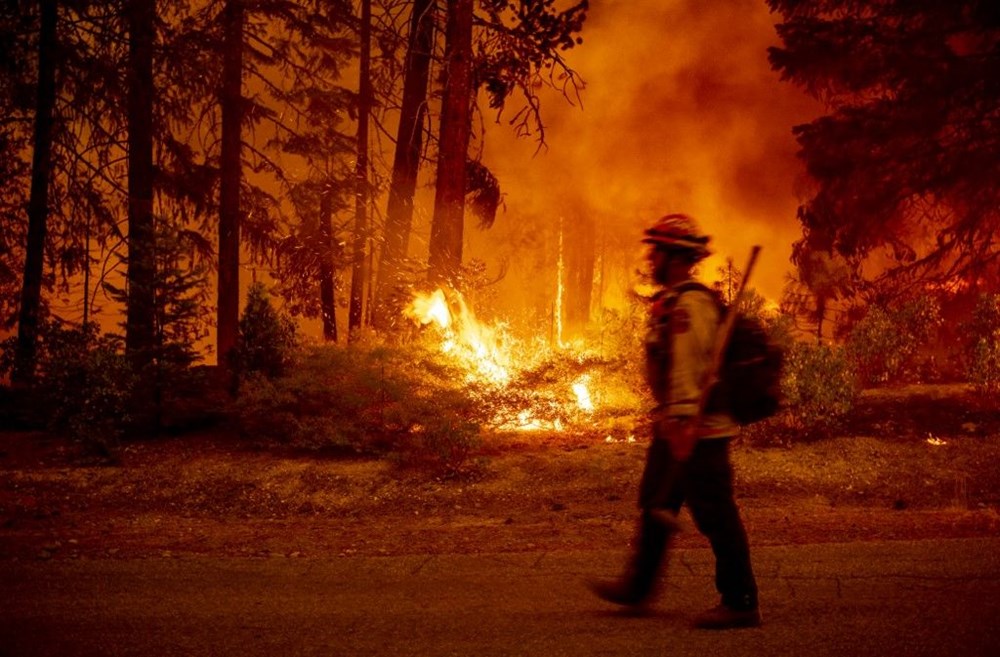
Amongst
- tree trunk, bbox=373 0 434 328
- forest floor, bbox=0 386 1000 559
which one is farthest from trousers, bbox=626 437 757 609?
tree trunk, bbox=373 0 434 328

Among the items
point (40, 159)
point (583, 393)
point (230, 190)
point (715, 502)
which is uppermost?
point (230, 190)

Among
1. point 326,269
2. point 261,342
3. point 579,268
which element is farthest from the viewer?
point 579,268

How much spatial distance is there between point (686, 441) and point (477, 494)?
14.2 feet

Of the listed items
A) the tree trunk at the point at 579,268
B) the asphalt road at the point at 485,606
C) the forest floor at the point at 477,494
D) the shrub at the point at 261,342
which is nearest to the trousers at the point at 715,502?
the asphalt road at the point at 485,606

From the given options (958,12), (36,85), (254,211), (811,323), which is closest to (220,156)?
(254,211)

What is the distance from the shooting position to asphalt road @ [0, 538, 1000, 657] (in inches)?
163

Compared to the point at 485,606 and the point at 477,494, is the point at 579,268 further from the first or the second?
the point at 485,606

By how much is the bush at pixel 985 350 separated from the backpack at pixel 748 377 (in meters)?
7.04

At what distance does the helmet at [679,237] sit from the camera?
429 cm

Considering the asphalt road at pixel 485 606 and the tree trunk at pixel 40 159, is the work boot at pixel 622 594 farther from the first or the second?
the tree trunk at pixel 40 159

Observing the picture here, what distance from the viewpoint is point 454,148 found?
13945mm

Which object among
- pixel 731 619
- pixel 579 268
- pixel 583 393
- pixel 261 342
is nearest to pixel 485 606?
pixel 731 619

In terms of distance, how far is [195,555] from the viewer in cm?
617

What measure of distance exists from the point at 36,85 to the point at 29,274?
2831 mm
